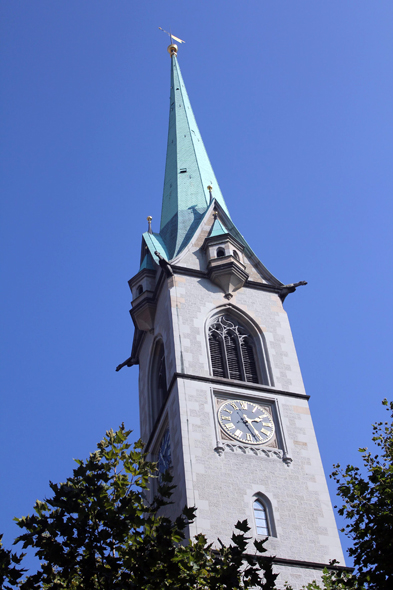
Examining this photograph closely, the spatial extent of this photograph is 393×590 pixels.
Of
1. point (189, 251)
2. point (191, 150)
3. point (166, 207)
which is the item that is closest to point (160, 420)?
point (189, 251)

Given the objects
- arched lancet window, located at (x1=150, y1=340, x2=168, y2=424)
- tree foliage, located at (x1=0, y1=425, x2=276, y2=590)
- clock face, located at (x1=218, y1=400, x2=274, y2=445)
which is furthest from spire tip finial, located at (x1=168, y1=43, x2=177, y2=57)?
tree foliage, located at (x1=0, y1=425, x2=276, y2=590)

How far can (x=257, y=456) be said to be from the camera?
75.4 feet

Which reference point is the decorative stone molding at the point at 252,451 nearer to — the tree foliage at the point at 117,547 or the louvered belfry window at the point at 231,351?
the louvered belfry window at the point at 231,351

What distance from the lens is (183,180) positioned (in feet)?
117

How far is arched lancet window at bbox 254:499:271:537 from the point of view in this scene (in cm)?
2131

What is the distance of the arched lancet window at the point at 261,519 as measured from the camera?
21312 millimetres

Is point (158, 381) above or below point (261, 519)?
above

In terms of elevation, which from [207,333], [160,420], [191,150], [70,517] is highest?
[191,150]

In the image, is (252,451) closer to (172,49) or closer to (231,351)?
(231,351)

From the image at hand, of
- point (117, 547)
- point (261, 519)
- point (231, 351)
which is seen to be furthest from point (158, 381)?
point (117, 547)

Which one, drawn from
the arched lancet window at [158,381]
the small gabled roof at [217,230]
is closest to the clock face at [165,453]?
the arched lancet window at [158,381]

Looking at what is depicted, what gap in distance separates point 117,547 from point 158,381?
15379mm

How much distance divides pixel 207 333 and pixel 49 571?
1424 centimetres

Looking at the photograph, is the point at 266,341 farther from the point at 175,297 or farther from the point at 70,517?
the point at 70,517
